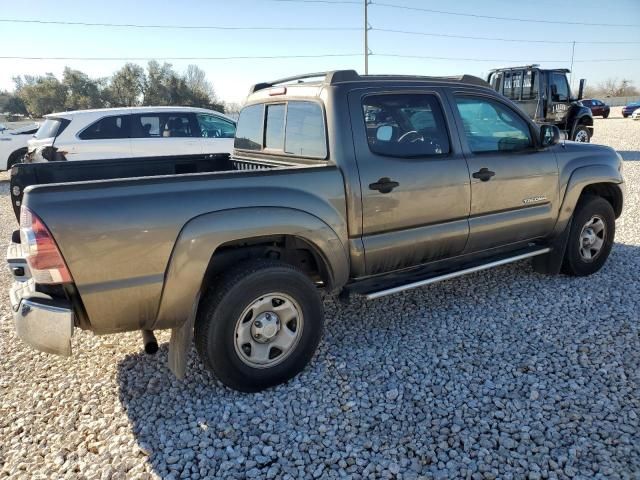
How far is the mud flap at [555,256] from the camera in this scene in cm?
459

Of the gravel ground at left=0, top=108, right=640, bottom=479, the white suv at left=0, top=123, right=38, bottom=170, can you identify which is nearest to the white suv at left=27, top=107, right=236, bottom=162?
the white suv at left=0, top=123, right=38, bottom=170

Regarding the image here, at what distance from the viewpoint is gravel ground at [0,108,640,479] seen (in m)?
2.43

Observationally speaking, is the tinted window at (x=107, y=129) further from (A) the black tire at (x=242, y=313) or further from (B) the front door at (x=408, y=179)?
(A) the black tire at (x=242, y=313)

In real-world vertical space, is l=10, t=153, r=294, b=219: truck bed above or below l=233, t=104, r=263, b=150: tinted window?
below

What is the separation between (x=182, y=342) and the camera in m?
2.86

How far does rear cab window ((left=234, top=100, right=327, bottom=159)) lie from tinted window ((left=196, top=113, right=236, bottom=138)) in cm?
567

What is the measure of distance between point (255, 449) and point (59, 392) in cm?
150

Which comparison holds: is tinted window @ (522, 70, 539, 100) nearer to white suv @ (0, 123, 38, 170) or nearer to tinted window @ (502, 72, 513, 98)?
tinted window @ (502, 72, 513, 98)

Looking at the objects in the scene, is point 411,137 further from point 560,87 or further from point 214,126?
point 560,87

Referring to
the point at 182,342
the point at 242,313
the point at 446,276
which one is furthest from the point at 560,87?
the point at 182,342

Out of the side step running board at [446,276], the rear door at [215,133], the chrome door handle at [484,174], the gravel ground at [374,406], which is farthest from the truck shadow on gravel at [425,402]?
the rear door at [215,133]

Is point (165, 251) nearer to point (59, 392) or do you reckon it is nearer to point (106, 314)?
point (106, 314)

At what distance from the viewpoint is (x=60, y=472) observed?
2.43 m

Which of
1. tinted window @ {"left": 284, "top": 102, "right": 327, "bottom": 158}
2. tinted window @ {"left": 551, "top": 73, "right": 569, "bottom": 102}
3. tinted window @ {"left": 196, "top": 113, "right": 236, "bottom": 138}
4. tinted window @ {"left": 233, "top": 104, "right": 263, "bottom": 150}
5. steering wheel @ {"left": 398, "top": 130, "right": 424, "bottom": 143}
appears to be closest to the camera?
tinted window @ {"left": 284, "top": 102, "right": 327, "bottom": 158}
